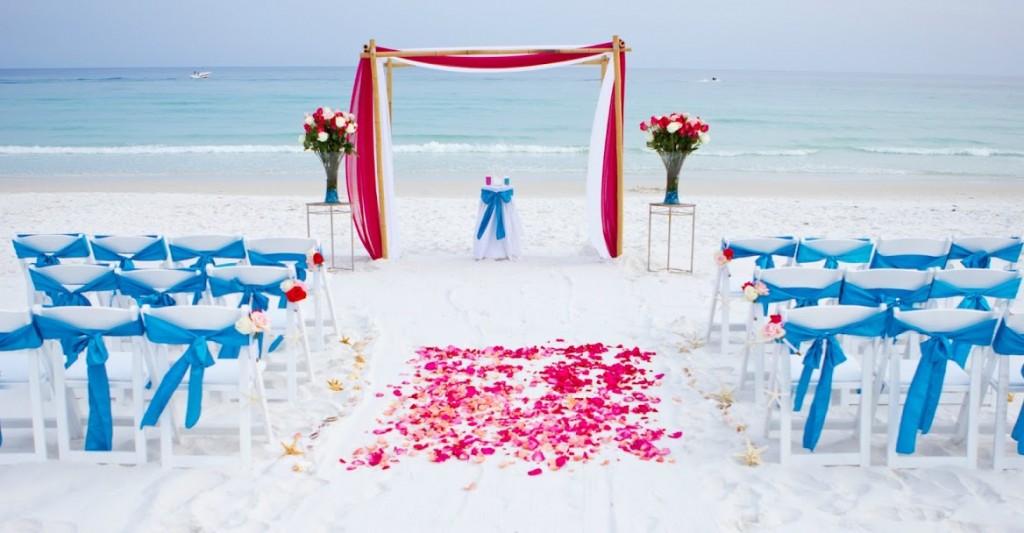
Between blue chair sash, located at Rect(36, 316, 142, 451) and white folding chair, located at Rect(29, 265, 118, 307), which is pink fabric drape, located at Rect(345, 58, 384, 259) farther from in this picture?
blue chair sash, located at Rect(36, 316, 142, 451)

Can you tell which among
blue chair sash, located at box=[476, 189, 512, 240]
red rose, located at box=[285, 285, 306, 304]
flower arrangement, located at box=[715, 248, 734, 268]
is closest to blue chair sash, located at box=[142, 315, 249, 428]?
red rose, located at box=[285, 285, 306, 304]

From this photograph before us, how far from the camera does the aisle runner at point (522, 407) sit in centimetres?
401

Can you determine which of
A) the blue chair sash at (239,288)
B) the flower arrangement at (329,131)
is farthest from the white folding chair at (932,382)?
the flower arrangement at (329,131)

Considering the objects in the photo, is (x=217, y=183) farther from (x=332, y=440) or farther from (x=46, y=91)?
(x=46, y=91)

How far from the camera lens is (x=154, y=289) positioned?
456 centimetres

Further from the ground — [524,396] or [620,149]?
[620,149]

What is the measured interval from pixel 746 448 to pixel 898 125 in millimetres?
29336

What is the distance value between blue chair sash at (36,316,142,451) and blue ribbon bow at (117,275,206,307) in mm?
769

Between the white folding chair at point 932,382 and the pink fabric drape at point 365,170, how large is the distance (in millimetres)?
5383

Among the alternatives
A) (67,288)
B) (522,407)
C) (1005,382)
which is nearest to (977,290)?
(1005,382)

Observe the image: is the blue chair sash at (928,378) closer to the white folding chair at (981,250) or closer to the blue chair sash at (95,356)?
the white folding chair at (981,250)

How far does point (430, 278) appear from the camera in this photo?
7691 mm

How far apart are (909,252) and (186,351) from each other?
4308 millimetres

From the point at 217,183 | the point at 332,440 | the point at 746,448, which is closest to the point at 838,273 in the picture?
the point at 746,448
